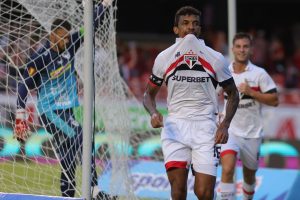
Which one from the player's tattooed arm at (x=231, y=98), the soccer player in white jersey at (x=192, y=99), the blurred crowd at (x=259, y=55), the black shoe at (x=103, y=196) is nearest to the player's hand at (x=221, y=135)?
the soccer player in white jersey at (x=192, y=99)

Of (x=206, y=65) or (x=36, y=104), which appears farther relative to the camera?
(x=36, y=104)

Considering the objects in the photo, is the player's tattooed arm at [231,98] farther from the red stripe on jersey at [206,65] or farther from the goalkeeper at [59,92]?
the goalkeeper at [59,92]

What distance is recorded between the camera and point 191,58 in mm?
7363

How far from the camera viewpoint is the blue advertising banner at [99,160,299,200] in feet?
36.3

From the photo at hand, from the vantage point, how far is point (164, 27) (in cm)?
2452

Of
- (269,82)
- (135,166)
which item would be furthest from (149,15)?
(269,82)

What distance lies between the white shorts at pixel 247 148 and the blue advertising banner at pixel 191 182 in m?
1.23

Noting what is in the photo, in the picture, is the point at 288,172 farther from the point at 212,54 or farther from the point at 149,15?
the point at 149,15

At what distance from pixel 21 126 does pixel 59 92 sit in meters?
0.68

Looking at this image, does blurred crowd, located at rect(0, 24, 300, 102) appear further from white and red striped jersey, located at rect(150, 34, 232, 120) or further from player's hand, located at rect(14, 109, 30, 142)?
white and red striped jersey, located at rect(150, 34, 232, 120)

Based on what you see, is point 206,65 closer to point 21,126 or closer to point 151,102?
point 151,102

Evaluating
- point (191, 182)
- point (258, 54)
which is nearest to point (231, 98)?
point (191, 182)

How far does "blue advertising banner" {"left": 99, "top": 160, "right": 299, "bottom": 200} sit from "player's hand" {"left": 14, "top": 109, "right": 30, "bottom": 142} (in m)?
2.85

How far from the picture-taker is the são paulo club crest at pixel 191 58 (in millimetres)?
7355
